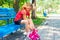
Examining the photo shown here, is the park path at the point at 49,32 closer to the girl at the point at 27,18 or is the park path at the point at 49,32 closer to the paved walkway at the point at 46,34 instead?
the paved walkway at the point at 46,34

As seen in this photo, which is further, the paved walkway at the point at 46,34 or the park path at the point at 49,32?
the park path at the point at 49,32

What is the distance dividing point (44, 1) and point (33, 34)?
4518cm

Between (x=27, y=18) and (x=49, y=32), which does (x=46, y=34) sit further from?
(x=27, y=18)

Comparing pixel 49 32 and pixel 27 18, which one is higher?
pixel 27 18

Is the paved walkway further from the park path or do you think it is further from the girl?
the girl

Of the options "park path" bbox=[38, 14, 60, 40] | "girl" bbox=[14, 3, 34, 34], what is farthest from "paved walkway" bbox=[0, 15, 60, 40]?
"girl" bbox=[14, 3, 34, 34]

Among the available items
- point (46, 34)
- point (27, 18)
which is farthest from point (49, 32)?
point (27, 18)

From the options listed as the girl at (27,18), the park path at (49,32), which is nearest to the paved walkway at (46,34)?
the park path at (49,32)

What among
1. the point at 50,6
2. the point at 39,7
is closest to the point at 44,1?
the point at 50,6

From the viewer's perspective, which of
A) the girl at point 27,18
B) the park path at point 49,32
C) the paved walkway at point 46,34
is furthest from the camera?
the park path at point 49,32

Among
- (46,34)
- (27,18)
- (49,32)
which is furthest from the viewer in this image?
(49,32)

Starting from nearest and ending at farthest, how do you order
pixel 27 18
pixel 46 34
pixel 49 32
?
pixel 27 18 < pixel 46 34 < pixel 49 32

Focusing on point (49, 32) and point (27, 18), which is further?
point (49, 32)

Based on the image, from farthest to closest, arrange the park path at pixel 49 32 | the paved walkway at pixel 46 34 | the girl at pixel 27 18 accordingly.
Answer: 1. the park path at pixel 49 32
2. the paved walkway at pixel 46 34
3. the girl at pixel 27 18
